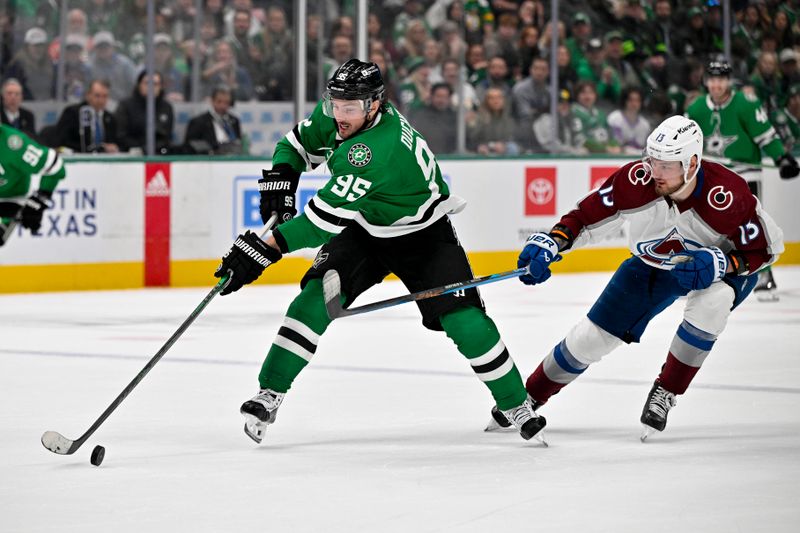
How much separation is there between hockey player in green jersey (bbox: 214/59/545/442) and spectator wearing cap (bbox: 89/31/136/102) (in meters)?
4.77

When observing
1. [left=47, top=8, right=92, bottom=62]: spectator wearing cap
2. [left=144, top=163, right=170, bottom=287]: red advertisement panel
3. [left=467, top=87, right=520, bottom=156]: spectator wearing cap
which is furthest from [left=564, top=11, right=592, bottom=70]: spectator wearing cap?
[left=47, top=8, right=92, bottom=62]: spectator wearing cap

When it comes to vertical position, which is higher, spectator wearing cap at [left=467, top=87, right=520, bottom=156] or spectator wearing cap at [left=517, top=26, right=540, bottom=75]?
spectator wearing cap at [left=517, top=26, right=540, bottom=75]

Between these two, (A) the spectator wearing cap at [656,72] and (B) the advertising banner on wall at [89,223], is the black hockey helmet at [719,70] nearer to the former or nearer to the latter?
(A) the spectator wearing cap at [656,72]

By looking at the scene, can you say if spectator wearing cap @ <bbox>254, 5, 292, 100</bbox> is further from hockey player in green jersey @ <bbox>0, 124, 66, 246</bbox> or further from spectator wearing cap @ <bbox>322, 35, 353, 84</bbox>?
hockey player in green jersey @ <bbox>0, 124, 66, 246</bbox>

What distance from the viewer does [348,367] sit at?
20.1 feet

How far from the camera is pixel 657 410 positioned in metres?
4.51

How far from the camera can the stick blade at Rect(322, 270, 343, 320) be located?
170 inches

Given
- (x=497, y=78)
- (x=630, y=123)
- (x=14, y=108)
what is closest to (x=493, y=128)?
(x=497, y=78)

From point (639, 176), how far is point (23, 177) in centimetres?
459

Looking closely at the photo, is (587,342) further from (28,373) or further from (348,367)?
(28,373)

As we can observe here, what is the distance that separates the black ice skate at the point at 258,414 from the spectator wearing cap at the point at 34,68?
4921mm

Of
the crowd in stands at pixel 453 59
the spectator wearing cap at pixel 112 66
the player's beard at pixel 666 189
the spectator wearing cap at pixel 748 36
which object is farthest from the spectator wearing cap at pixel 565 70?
the player's beard at pixel 666 189

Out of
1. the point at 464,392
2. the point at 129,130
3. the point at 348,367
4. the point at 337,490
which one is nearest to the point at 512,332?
the point at 348,367

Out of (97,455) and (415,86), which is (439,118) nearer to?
(415,86)
